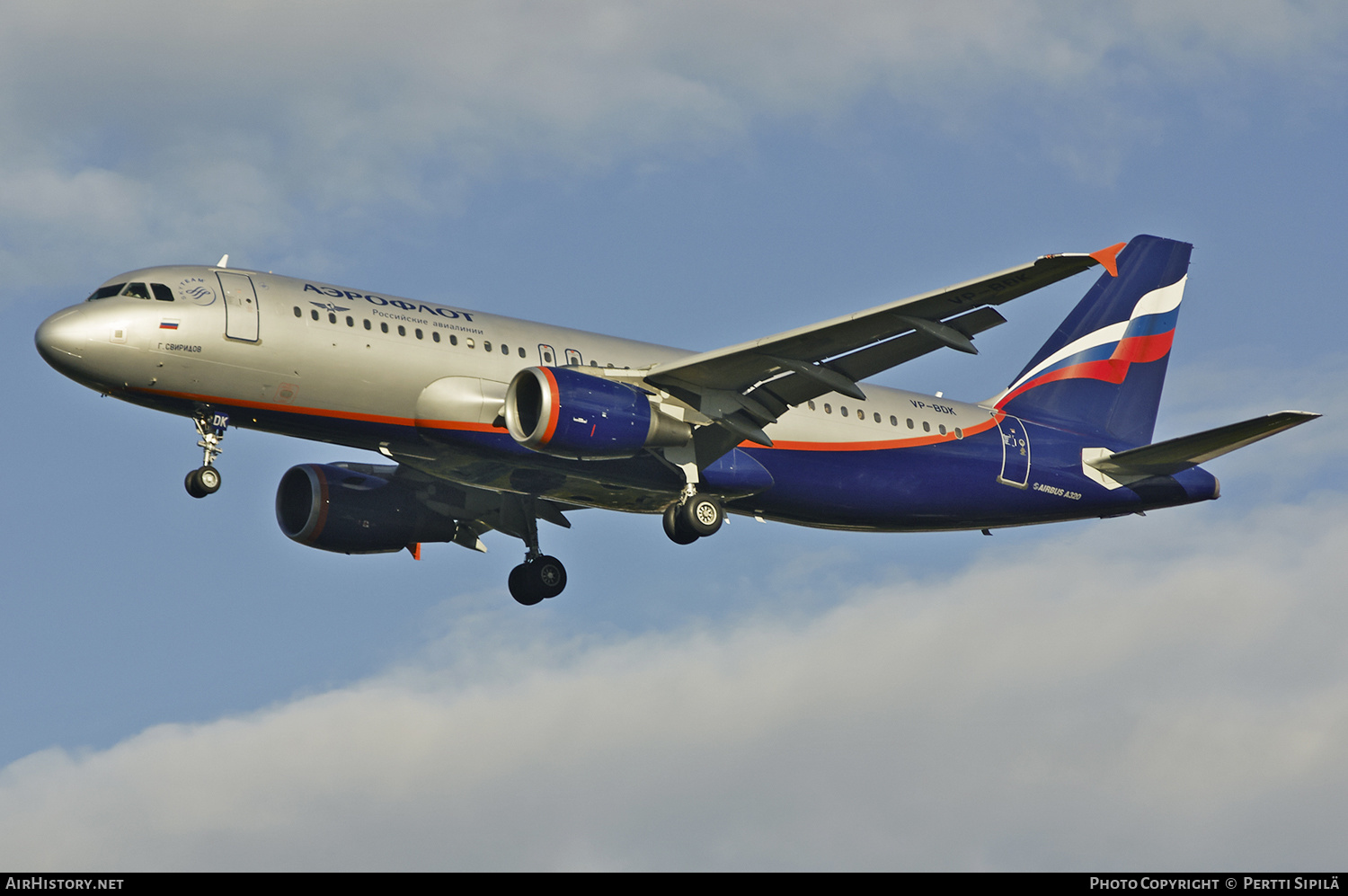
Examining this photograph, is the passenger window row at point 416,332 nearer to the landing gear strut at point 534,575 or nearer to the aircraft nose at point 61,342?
the aircraft nose at point 61,342

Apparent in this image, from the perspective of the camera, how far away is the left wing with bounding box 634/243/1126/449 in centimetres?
2756

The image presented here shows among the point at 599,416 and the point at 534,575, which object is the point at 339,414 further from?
the point at 534,575

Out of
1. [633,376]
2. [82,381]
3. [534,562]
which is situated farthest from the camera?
[534,562]

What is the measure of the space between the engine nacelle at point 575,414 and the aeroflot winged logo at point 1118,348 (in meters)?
12.9

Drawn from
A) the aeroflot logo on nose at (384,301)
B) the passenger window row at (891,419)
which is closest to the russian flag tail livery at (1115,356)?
the passenger window row at (891,419)

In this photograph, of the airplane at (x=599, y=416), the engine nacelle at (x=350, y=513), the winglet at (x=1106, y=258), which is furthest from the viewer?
the engine nacelle at (x=350, y=513)

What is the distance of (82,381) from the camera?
97.0ft

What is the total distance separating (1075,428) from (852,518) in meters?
7.42

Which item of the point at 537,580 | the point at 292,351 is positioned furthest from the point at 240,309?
the point at 537,580

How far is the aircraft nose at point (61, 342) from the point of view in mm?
29172

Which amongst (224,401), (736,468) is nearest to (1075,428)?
(736,468)

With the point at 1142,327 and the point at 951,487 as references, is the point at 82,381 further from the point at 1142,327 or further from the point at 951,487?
the point at 1142,327

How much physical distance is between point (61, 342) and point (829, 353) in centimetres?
1506

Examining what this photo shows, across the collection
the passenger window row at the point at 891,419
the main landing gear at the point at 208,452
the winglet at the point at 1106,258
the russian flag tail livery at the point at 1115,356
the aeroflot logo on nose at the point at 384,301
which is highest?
the russian flag tail livery at the point at 1115,356
